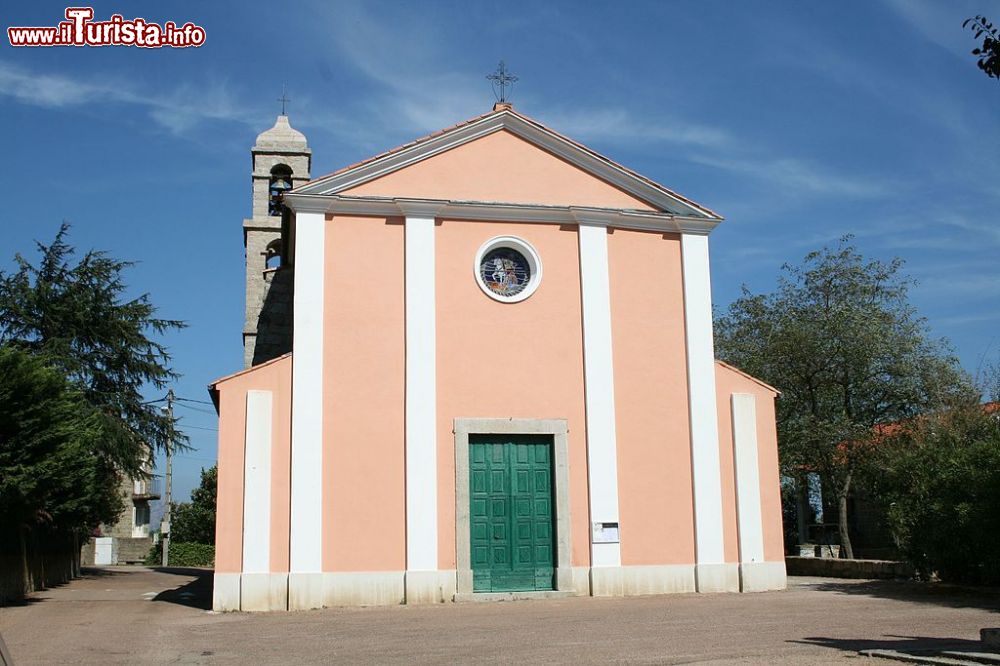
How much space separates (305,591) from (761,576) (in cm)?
782

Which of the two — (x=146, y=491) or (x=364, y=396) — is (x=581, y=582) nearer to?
(x=364, y=396)

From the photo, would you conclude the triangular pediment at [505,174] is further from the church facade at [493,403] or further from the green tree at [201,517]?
the green tree at [201,517]

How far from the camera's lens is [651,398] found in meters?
17.1

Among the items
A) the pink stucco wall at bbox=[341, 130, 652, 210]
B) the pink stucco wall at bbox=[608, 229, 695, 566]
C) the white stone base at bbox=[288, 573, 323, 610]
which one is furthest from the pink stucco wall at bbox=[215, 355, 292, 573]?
the pink stucco wall at bbox=[608, 229, 695, 566]

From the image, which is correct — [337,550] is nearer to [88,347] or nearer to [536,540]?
[536,540]

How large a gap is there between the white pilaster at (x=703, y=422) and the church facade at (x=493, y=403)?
0.13 ft

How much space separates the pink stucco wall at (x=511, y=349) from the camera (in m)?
16.2

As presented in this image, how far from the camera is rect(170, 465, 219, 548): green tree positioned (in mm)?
46750

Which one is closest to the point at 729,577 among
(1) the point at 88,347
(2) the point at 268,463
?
(2) the point at 268,463

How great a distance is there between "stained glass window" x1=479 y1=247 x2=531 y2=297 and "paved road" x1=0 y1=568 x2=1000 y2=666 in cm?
546

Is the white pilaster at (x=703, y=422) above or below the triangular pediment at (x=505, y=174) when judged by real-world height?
below

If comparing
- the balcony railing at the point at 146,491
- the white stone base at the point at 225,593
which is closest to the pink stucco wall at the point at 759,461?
the white stone base at the point at 225,593

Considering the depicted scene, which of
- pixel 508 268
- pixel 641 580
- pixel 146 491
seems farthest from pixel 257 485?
pixel 146 491

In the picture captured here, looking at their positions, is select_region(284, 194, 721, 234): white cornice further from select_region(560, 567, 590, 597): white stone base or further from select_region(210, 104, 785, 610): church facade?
select_region(560, 567, 590, 597): white stone base
